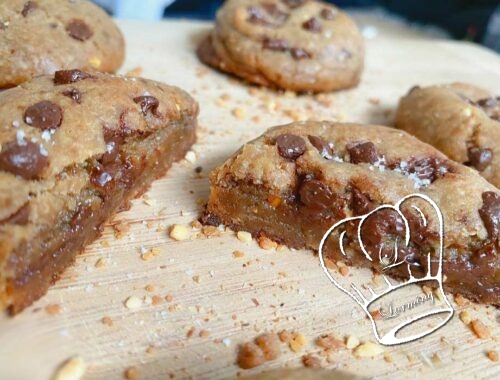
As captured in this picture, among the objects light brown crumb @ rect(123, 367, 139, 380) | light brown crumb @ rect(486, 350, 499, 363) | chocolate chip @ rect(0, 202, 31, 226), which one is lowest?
light brown crumb @ rect(123, 367, 139, 380)

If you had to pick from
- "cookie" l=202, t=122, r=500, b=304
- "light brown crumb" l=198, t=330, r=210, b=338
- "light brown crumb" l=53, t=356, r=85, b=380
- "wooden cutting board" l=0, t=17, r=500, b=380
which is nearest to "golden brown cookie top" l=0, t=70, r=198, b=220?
"wooden cutting board" l=0, t=17, r=500, b=380

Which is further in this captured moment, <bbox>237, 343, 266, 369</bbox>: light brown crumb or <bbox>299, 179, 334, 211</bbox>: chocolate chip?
<bbox>299, 179, 334, 211</bbox>: chocolate chip

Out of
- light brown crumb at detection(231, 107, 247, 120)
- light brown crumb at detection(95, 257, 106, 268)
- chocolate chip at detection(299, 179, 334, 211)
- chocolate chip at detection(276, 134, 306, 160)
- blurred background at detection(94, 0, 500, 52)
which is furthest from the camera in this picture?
blurred background at detection(94, 0, 500, 52)

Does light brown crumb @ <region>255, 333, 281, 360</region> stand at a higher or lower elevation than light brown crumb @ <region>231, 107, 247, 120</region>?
lower

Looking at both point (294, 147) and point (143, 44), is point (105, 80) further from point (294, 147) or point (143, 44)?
point (143, 44)

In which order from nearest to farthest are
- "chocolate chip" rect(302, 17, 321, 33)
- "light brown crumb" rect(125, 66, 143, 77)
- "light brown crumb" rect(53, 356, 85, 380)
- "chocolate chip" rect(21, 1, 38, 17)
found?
"light brown crumb" rect(53, 356, 85, 380), "chocolate chip" rect(21, 1, 38, 17), "light brown crumb" rect(125, 66, 143, 77), "chocolate chip" rect(302, 17, 321, 33)

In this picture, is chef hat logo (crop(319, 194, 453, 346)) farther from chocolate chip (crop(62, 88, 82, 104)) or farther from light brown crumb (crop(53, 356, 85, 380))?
chocolate chip (crop(62, 88, 82, 104))
